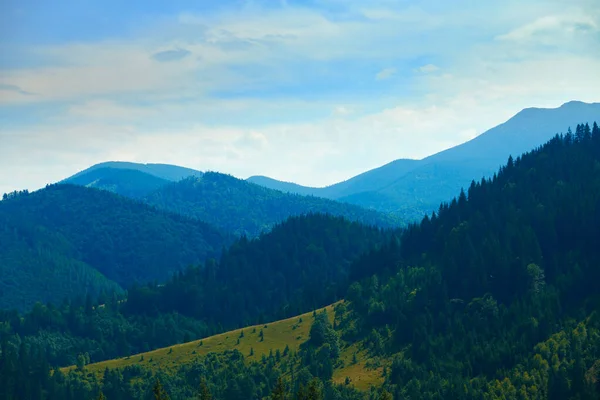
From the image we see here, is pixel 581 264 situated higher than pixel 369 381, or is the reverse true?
pixel 581 264

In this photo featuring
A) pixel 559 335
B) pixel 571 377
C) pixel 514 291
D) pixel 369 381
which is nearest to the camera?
pixel 571 377

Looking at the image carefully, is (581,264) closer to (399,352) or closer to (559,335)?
(559,335)

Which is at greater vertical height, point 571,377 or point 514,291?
point 514,291

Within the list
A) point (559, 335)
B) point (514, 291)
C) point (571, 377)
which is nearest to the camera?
point (571, 377)

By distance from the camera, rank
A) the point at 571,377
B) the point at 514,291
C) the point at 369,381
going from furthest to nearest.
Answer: the point at 514,291
the point at 369,381
the point at 571,377

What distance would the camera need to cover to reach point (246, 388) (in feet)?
619

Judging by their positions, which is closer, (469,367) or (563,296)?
(469,367)

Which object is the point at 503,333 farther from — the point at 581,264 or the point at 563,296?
the point at 581,264

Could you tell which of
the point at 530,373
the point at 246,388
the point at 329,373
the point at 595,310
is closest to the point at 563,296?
the point at 595,310

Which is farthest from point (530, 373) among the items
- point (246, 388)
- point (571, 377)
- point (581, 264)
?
point (246, 388)

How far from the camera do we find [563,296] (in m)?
186

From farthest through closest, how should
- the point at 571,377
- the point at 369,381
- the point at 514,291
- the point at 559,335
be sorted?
the point at 514,291, the point at 369,381, the point at 559,335, the point at 571,377

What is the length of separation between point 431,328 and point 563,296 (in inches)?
1339

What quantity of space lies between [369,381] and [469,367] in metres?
26.6
